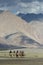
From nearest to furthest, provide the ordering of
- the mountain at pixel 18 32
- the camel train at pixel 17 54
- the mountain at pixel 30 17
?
the camel train at pixel 17 54 → the mountain at pixel 18 32 → the mountain at pixel 30 17

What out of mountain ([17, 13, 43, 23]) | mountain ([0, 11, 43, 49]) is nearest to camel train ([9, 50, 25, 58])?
mountain ([0, 11, 43, 49])

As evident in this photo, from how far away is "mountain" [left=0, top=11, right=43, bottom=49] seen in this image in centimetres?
2058

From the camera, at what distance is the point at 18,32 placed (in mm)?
21094

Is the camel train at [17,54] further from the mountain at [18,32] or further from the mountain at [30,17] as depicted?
the mountain at [30,17]

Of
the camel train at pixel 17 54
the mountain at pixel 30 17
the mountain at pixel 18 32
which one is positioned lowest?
the camel train at pixel 17 54

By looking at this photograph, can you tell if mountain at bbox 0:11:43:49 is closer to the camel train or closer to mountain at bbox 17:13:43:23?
mountain at bbox 17:13:43:23

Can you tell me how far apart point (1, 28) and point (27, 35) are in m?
1.96

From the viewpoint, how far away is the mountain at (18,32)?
20.6m

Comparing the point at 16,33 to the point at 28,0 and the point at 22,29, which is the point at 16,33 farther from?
the point at 28,0

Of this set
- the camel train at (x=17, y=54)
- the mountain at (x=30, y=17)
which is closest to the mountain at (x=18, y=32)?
the mountain at (x=30, y=17)

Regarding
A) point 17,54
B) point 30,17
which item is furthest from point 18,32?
point 17,54

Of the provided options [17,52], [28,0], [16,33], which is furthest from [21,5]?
[17,52]

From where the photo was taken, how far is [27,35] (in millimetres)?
20812

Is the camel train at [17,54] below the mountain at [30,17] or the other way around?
below
